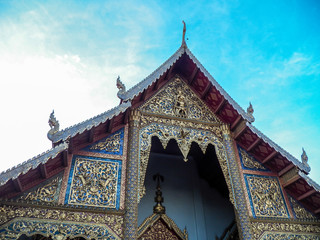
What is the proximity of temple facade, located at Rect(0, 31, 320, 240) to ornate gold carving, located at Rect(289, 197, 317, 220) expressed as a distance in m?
0.02

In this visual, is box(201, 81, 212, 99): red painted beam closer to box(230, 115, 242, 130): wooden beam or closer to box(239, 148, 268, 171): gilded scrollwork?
box(230, 115, 242, 130): wooden beam

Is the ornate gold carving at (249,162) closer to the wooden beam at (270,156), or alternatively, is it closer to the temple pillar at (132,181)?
the wooden beam at (270,156)

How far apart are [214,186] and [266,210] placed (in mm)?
2838

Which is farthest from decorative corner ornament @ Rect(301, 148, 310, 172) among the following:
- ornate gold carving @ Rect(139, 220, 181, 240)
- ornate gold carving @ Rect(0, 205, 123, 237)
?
ornate gold carving @ Rect(0, 205, 123, 237)

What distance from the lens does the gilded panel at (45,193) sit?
5.22 metres

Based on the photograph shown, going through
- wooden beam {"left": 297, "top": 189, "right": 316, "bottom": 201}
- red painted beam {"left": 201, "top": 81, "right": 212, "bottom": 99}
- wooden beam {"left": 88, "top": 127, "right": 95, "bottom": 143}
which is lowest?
wooden beam {"left": 297, "top": 189, "right": 316, "bottom": 201}

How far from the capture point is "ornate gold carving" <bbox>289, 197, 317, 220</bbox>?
22.4 ft

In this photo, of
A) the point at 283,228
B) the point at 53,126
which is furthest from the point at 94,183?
the point at 283,228

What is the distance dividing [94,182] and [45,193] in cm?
87

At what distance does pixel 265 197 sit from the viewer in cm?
681

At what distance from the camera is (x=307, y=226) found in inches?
263

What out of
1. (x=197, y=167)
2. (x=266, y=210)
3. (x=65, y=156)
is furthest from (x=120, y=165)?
(x=197, y=167)

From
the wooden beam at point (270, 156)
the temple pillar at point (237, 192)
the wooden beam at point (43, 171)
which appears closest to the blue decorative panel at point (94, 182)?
the wooden beam at point (43, 171)

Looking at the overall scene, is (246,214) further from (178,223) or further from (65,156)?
(65,156)
